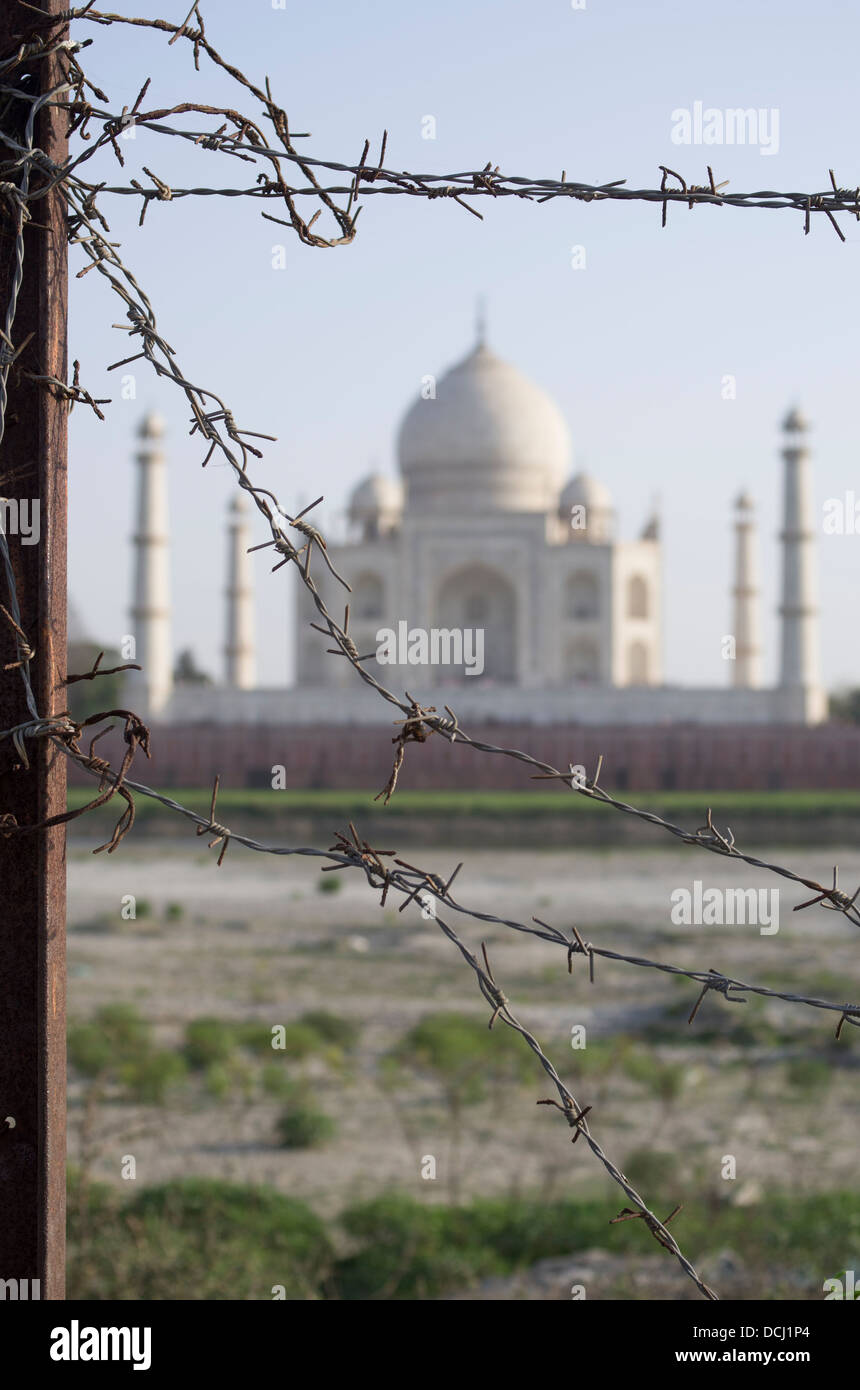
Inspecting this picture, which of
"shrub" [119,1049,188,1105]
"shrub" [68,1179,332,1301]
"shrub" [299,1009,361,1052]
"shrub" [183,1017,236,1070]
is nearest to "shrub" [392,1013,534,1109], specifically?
"shrub" [299,1009,361,1052]

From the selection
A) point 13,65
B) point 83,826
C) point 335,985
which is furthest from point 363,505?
point 13,65

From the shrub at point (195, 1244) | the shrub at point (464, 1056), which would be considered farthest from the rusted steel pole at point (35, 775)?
the shrub at point (464, 1056)

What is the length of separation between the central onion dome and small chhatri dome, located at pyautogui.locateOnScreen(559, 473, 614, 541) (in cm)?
45

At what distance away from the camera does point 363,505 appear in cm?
2480

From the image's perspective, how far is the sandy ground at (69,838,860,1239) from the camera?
Result: 4.42m

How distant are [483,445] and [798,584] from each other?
6.74 meters

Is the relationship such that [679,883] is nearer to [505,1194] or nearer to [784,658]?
[505,1194]

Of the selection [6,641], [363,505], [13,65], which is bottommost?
[6,641]

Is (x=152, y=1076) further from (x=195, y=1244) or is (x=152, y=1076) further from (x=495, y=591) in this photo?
(x=495, y=591)

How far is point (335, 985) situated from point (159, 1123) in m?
2.54

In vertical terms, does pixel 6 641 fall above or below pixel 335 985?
above

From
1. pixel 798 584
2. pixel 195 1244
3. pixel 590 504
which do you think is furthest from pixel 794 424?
pixel 195 1244

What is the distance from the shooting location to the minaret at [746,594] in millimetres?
22141
